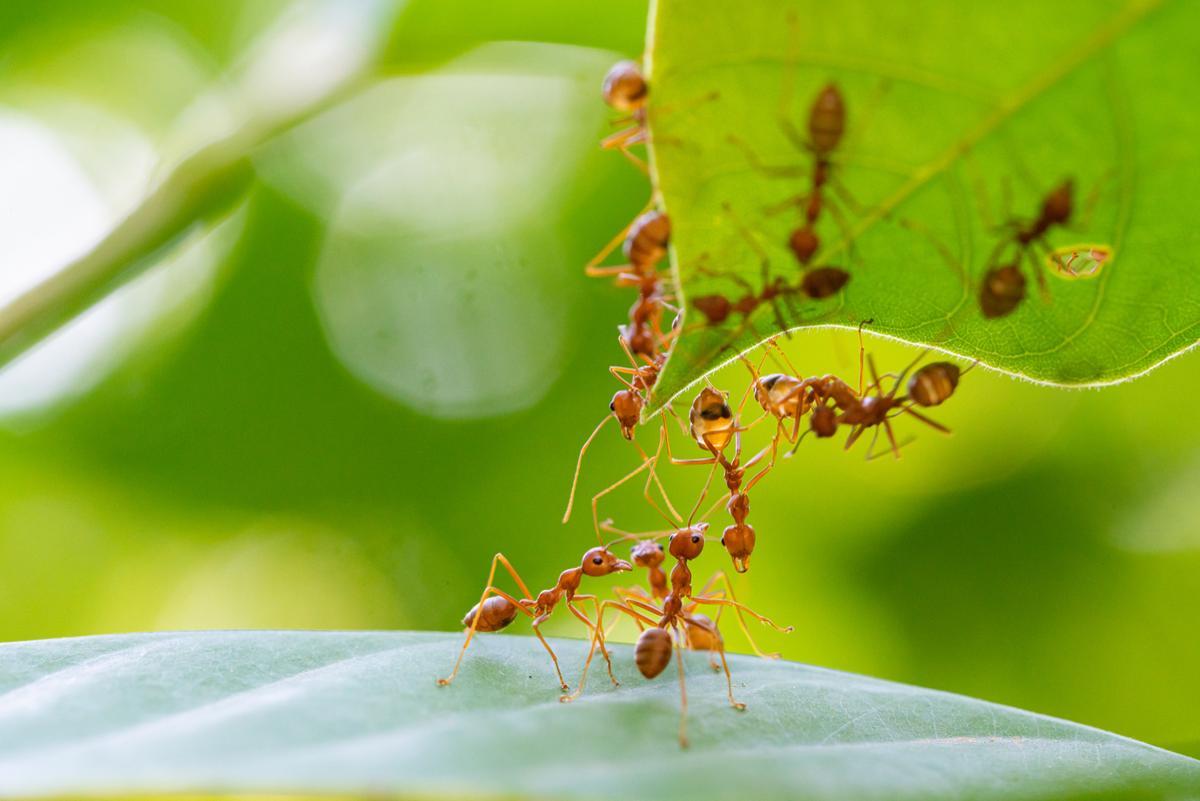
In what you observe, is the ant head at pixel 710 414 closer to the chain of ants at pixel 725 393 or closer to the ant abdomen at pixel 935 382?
the chain of ants at pixel 725 393

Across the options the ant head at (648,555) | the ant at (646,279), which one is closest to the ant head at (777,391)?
the ant at (646,279)

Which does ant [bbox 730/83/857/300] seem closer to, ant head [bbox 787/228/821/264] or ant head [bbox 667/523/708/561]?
ant head [bbox 787/228/821/264]

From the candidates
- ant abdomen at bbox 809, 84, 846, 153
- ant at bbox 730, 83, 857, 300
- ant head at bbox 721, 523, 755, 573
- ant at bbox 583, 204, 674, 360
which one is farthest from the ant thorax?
ant abdomen at bbox 809, 84, 846, 153

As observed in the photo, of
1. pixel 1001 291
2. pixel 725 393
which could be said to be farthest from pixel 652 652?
pixel 1001 291

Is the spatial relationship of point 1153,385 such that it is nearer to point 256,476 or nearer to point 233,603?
point 256,476

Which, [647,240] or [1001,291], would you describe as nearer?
[1001,291]

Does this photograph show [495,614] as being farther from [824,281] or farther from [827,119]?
[827,119]
